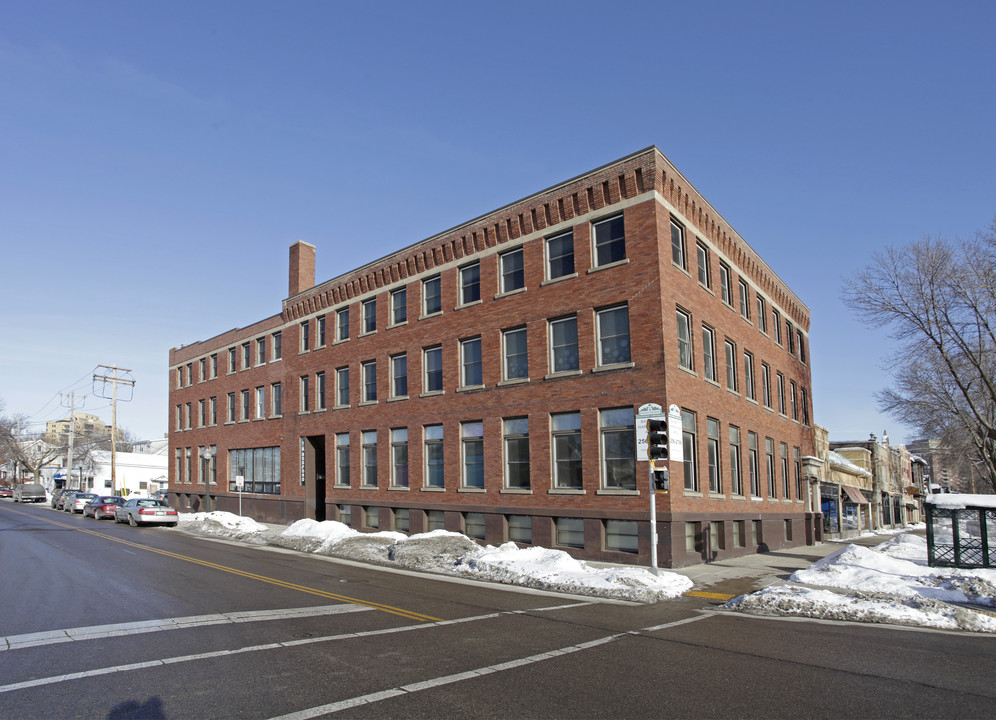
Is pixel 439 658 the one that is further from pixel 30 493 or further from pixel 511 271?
pixel 30 493

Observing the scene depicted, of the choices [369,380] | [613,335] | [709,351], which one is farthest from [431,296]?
[709,351]

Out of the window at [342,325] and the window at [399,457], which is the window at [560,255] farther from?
the window at [342,325]

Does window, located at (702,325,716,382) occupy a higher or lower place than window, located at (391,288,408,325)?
lower

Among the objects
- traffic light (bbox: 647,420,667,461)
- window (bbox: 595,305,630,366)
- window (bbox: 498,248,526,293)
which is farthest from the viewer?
window (bbox: 498,248,526,293)

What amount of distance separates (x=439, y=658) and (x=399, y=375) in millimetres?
22369

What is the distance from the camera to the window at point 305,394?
36531 mm

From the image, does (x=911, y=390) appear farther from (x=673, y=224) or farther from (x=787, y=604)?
(x=787, y=604)

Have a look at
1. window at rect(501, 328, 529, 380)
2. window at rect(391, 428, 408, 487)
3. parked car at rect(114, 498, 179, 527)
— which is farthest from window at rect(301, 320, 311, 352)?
window at rect(501, 328, 529, 380)

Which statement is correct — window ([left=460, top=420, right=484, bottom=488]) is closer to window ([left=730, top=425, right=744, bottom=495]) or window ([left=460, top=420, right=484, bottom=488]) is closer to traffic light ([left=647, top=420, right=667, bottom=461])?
window ([left=730, top=425, right=744, bottom=495])

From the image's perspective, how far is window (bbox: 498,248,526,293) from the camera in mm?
25547

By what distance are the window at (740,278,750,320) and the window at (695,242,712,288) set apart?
Answer: 14.5ft

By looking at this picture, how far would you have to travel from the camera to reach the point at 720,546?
23.7m

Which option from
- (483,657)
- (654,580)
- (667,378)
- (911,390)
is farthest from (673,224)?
(911,390)

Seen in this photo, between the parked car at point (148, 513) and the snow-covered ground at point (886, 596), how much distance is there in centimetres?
3217
